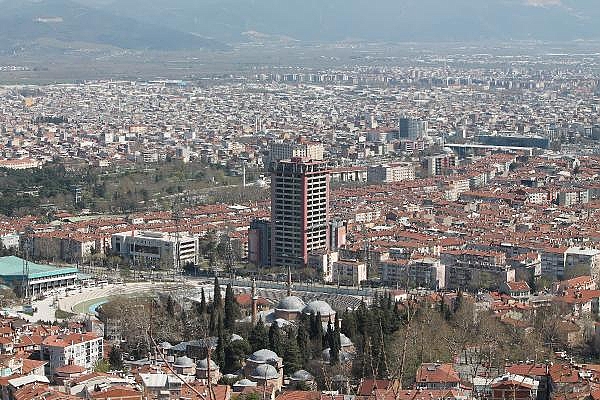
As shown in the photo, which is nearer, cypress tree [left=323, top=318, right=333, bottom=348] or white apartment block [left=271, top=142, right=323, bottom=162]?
cypress tree [left=323, top=318, right=333, bottom=348]

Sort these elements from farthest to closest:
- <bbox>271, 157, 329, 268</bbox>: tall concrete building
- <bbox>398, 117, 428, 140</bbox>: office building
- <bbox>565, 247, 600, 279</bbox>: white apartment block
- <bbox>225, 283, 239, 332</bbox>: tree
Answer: <bbox>398, 117, 428, 140</bbox>: office building < <bbox>271, 157, 329, 268</bbox>: tall concrete building < <bbox>565, 247, 600, 279</bbox>: white apartment block < <bbox>225, 283, 239, 332</bbox>: tree

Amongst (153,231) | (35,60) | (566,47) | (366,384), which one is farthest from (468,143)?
(566,47)

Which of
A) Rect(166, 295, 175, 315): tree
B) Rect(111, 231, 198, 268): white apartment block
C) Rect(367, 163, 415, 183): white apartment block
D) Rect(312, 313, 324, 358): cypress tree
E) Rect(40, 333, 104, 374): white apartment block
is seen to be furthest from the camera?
Rect(367, 163, 415, 183): white apartment block

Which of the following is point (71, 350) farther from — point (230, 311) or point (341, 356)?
point (341, 356)

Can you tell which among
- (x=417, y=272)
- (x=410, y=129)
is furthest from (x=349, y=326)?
(x=410, y=129)

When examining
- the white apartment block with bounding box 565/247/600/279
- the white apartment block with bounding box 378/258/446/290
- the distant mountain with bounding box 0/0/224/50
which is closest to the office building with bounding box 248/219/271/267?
the white apartment block with bounding box 378/258/446/290

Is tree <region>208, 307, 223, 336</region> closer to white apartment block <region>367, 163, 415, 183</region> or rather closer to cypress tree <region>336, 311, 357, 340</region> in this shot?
cypress tree <region>336, 311, 357, 340</region>

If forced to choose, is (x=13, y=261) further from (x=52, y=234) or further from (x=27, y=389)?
(x=27, y=389)

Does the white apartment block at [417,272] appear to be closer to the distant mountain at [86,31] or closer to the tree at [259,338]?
the tree at [259,338]

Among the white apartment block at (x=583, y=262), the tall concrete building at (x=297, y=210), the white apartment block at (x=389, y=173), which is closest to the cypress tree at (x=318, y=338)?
the tall concrete building at (x=297, y=210)
